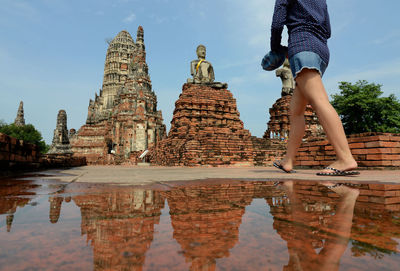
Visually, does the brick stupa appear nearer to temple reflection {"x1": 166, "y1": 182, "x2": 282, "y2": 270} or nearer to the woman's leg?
the woman's leg

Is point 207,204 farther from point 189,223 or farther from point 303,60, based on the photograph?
point 303,60

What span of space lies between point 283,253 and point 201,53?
14.5 meters

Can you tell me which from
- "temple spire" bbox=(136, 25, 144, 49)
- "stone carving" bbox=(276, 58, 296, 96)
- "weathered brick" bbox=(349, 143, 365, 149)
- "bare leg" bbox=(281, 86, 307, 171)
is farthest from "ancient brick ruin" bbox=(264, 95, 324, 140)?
"temple spire" bbox=(136, 25, 144, 49)

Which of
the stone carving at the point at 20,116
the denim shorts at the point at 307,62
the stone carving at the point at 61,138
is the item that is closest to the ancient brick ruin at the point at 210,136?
the denim shorts at the point at 307,62

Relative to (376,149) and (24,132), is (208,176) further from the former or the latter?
(24,132)

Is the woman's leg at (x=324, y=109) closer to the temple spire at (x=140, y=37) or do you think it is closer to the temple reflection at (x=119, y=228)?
the temple reflection at (x=119, y=228)

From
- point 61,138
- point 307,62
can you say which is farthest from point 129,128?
point 307,62

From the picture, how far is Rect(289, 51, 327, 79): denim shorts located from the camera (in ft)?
8.03

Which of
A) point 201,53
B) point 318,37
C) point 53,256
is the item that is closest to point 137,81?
point 201,53

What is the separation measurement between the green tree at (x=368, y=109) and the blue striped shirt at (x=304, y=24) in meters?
21.4

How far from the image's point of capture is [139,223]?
742 mm

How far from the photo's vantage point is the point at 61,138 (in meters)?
16.7

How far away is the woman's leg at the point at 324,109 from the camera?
2.46 m

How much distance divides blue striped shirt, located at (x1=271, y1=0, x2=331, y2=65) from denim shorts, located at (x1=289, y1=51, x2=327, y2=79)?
0.06m
